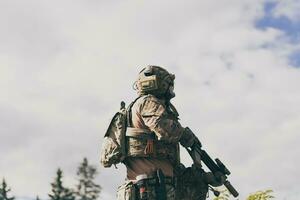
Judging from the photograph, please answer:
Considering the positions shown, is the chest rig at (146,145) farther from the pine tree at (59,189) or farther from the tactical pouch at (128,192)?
the pine tree at (59,189)

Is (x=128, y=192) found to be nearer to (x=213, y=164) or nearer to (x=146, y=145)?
(x=146, y=145)

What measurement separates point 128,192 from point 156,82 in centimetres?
152

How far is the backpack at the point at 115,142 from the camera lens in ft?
28.7

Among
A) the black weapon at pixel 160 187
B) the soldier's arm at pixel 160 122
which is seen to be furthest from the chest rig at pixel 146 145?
the black weapon at pixel 160 187

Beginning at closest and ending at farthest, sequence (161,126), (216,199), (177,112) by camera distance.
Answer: (161,126)
(177,112)
(216,199)

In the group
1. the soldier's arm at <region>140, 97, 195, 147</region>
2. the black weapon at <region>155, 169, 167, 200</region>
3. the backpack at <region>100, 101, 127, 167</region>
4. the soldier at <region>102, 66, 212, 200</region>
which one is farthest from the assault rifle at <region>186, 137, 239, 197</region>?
the backpack at <region>100, 101, 127, 167</region>

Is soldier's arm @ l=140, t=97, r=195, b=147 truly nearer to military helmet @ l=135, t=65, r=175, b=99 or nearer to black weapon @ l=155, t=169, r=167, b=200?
military helmet @ l=135, t=65, r=175, b=99

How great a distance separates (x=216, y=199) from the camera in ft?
55.5

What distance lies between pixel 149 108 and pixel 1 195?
57.4 meters

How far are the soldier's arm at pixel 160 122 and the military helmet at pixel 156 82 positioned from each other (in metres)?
0.23

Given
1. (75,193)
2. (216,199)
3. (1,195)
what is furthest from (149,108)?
(75,193)

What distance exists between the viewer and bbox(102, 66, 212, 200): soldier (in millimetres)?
8516

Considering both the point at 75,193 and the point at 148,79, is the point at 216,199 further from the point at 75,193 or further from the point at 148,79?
the point at 75,193

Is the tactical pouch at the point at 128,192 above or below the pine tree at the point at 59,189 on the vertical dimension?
below
